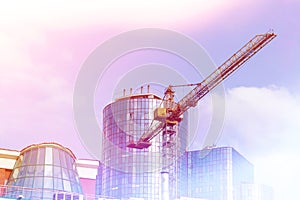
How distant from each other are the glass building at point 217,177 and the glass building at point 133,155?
1183 inches

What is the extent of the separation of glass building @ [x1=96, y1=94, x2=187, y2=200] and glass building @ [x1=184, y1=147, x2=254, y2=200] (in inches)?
1183

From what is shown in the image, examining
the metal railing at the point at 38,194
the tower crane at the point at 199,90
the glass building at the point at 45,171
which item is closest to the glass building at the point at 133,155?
the tower crane at the point at 199,90

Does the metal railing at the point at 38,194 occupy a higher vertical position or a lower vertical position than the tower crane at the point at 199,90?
lower

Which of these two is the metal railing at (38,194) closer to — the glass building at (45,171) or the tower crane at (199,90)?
the glass building at (45,171)

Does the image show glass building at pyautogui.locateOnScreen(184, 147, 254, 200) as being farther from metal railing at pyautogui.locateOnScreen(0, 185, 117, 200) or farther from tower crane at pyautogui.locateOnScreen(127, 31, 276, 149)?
metal railing at pyautogui.locateOnScreen(0, 185, 117, 200)

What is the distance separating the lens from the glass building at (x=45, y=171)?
232 ft


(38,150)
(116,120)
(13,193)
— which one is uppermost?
(116,120)

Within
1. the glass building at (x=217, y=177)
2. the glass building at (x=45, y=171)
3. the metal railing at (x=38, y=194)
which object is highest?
the glass building at (x=217, y=177)

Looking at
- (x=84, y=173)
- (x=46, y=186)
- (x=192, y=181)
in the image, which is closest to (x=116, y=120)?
(x=192, y=181)

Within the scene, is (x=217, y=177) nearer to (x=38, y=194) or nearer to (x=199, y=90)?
(x=199, y=90)

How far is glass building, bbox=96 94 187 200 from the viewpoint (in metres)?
157

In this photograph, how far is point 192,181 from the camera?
7682 inches

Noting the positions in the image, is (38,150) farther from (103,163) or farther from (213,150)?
(213,150)

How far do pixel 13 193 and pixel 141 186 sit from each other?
9075 cm
